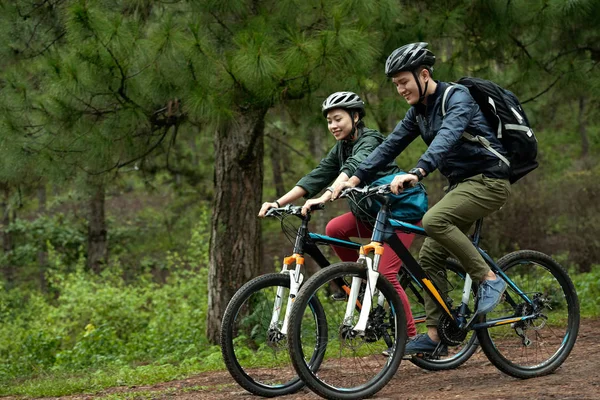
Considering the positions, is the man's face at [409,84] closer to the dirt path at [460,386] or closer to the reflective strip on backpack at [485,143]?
the reflective strip on backpack at [485,143]

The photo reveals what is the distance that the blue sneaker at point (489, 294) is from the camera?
4.92m

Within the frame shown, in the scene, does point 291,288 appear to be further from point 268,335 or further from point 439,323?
point 439,323

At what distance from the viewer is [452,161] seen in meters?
4.94

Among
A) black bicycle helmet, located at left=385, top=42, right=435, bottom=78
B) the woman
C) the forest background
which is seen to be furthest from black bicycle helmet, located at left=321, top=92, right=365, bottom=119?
the forest background

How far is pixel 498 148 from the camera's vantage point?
16.0ft

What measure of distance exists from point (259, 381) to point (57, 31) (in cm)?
487

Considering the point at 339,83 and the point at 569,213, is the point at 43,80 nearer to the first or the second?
the point at 339,83

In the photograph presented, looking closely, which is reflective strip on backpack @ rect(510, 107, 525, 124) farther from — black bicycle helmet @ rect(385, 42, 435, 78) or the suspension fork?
the suspension fork

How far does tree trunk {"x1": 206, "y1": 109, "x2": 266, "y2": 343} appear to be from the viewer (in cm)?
862

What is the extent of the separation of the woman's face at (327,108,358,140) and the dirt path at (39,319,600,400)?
1708 millimetres

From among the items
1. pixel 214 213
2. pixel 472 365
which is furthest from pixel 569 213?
pixel 472 365

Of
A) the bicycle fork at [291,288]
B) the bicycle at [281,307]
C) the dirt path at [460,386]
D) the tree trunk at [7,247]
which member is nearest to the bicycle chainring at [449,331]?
the bicycle at [281,307]

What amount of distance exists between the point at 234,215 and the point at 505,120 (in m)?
4.40

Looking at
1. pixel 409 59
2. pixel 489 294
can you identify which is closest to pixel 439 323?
pixel 489 294
